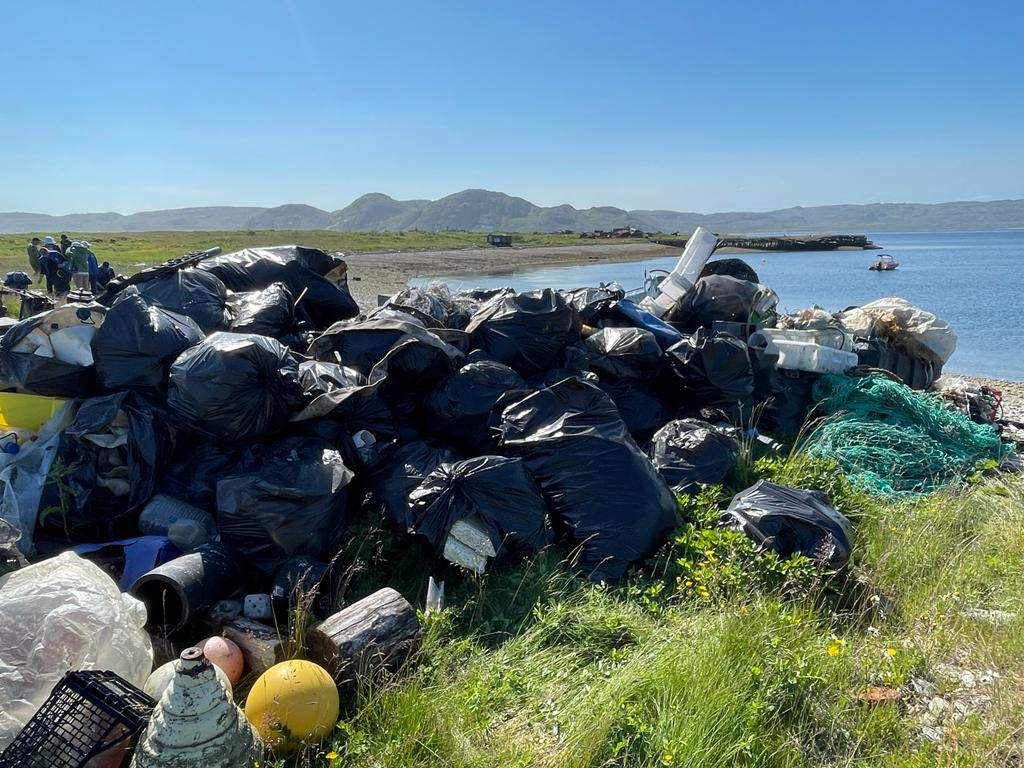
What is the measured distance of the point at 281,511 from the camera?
2658mm

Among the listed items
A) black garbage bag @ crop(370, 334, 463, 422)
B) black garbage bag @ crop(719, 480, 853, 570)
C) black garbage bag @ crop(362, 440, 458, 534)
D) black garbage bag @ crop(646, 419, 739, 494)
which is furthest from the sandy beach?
black garbage bag @ crop(719, 480, 853, 570)

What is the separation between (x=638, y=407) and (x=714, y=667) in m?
2.11

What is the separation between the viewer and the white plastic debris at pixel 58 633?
1.77 meters

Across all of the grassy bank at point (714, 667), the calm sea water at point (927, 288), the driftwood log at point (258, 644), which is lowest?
the calm sea water at point (927, 288)

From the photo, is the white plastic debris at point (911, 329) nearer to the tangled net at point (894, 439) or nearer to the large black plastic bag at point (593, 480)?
the tangled net at point (894, 439)

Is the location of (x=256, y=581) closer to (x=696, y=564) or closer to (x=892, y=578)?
(x=696, y=564)

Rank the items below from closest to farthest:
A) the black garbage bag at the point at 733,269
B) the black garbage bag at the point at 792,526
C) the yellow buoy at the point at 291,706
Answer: the yellow buoy at the point at 291,706 → the black garbage bag at the point at 792,526 → the black garbage bag at the point at 733,269

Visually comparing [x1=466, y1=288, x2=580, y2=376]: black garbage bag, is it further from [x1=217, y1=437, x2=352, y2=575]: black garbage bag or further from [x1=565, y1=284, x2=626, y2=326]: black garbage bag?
[x1=217, y1=437, x2=352, y2=575]: black garbage bag

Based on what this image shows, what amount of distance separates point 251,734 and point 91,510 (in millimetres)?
1717

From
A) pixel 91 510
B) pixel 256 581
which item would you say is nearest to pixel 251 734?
pixel 256 581

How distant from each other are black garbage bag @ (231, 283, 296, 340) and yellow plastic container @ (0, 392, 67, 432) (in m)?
0.98

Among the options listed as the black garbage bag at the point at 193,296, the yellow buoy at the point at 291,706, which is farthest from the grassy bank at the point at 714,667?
the black garbage bag at the point at 193,296

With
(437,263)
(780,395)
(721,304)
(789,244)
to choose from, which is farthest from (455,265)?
(789,244)

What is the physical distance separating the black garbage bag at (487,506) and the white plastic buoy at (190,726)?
115 centimetres
